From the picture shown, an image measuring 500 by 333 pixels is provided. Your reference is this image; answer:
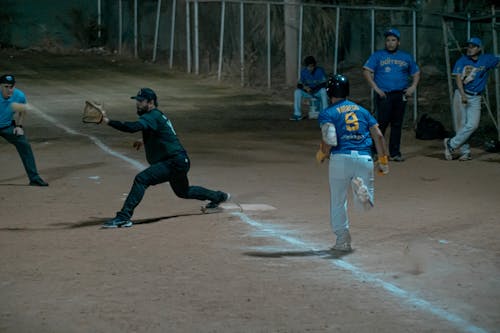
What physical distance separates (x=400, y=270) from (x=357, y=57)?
2319 cm

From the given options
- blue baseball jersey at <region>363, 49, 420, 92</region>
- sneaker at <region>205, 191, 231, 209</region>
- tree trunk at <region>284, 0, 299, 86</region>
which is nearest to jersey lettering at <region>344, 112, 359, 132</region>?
sneaker at <region>205, 191, 231, 209</region>

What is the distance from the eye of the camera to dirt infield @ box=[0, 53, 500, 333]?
309 inches

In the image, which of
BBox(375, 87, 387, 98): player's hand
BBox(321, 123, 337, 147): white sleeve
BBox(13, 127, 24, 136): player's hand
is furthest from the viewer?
BBox(375, 87, 387, 98): player's hand

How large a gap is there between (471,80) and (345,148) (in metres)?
7.36

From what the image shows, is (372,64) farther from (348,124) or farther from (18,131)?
(348,124)

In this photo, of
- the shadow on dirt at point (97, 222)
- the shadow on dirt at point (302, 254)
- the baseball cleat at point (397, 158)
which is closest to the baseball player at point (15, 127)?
the shadow on dirt at point (97, 222)

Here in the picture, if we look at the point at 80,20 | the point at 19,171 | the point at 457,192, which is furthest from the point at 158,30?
the point at 457,192

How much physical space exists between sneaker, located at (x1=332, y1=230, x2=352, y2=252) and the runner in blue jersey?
6.70m

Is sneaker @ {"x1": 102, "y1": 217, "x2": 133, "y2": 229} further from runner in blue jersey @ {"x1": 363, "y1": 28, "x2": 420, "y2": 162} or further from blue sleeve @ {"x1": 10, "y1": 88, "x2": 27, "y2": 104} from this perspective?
runner in blue jersey @ {"x1": 363, "y1": 28, "x2": 420, "y2": 162}

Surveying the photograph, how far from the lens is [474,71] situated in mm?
16453

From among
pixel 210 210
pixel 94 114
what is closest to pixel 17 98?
pixel 210 210

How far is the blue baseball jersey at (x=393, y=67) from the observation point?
1642 cm

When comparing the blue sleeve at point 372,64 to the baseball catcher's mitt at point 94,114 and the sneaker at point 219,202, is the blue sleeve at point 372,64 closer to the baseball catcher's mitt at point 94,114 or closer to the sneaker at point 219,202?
the sneaker at point 219,202

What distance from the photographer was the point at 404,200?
521 inches
